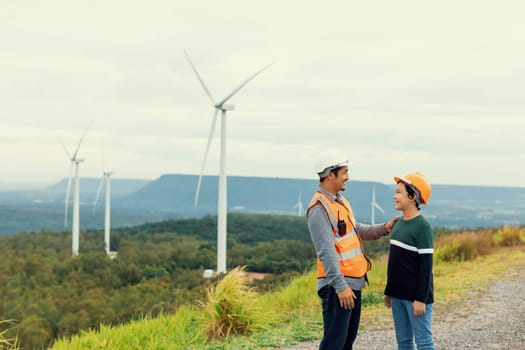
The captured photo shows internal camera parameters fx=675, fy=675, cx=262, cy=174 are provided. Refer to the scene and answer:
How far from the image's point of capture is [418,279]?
511 centimetres

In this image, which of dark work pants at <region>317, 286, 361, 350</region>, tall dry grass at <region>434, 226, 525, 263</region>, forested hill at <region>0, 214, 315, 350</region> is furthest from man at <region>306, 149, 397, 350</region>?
tall dry grass at <region>434, 226, 525, 263</region>

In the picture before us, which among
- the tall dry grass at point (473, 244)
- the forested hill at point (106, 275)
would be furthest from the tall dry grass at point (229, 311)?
the tall dry grass at point (473, 244)

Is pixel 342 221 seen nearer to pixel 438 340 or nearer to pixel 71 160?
pixel 438 340

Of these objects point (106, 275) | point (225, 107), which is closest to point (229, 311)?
point (225, 107)

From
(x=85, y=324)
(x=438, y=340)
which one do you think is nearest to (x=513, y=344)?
(x=438, y=340)

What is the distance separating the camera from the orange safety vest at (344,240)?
16.2 ft

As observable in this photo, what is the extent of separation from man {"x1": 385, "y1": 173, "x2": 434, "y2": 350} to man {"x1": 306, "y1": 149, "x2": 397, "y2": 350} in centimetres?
30

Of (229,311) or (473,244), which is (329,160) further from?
(473,244)

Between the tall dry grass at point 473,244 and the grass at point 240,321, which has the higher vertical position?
the tall dry grass at point 473,244

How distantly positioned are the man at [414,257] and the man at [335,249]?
30 centimetres

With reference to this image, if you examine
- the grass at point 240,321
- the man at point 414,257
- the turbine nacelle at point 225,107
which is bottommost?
the grass at point 240,321

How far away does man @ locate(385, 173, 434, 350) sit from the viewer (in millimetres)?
5051

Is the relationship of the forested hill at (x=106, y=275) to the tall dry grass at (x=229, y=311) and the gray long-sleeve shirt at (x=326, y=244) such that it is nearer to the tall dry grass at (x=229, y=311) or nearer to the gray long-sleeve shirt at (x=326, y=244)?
the tall dry grass at (x=229, y=311)

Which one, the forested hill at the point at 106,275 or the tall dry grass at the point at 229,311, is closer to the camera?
the tall dry grass at the point at 229,311
